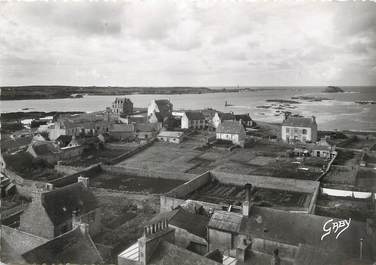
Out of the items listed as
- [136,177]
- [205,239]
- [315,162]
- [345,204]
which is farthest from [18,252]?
[315,162]

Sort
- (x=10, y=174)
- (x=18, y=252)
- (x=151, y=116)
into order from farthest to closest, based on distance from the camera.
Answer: (x=151, y=116) → (x=10, y=174) → (x=18, y=252)

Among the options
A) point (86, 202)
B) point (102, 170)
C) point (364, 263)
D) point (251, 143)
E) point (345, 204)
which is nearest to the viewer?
point (364, 263)

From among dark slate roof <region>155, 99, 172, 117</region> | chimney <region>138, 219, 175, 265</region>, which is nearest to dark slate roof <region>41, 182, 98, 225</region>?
chimney <region>138, 219, 175, 265</region>

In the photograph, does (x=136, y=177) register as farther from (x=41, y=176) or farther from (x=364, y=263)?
(x=364, y=263)

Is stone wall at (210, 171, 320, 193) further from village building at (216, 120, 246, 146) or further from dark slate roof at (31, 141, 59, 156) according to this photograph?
dark slate roof at (31, 141, 59, 156)

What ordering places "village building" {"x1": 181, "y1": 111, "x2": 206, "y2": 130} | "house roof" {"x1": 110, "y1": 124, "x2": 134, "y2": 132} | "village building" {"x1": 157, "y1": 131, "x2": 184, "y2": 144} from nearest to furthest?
"village building" {"x1": 157, "y1": 131, "x2": 184, "y2": 144}, "house roof" {"x1": 110, "y1": 124, "x2": 134, "y2": 132}, "village building" {"x1": 181, "y1": 111, "x2": 206, "y2": 130}
